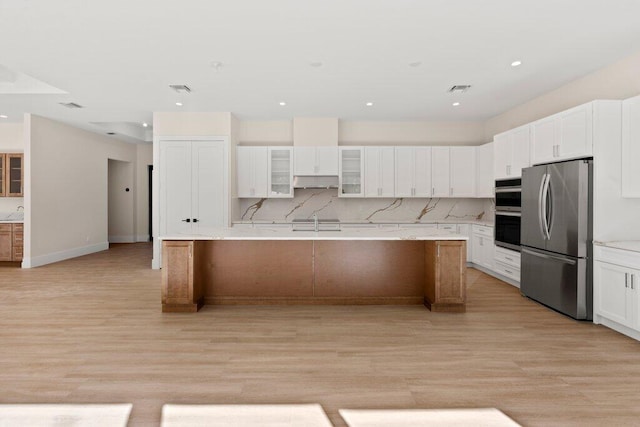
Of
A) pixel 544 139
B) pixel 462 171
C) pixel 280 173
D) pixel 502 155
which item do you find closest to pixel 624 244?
pixel 544 139

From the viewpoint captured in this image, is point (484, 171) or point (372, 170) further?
point (372, 170)

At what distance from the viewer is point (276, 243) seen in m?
4.35

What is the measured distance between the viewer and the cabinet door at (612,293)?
331 centimetres

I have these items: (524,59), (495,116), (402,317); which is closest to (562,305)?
(402,317)

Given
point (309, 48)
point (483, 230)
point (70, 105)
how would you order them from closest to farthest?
point (309, 48) < point (70, 105) < point (483, 230)

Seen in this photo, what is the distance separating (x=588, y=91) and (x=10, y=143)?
9984 millimetres

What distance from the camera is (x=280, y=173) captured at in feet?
22.6

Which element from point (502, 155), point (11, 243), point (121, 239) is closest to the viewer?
point (502, 155)

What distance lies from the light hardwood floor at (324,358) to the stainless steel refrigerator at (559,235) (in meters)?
0.23

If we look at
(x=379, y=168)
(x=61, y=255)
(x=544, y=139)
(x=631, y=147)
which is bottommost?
(x=61, y=255)

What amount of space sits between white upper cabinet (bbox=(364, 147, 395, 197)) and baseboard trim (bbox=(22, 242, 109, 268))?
20.3 ft

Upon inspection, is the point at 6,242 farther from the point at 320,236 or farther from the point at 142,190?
the point at 320,236

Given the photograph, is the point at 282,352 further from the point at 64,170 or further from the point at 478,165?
the point at 64,170

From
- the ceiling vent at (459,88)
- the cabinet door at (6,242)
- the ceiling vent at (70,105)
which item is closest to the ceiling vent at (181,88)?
the ceiling vent at (70,105)
